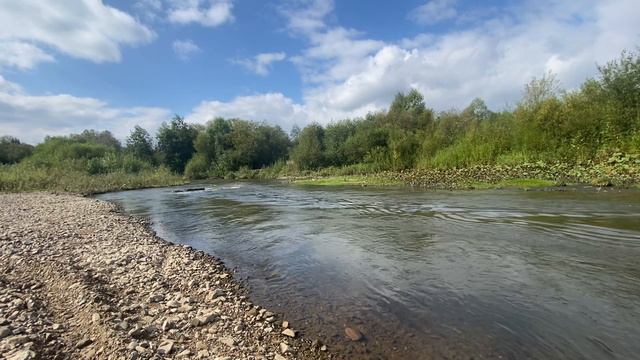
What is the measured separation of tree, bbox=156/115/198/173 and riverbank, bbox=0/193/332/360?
70606 mm

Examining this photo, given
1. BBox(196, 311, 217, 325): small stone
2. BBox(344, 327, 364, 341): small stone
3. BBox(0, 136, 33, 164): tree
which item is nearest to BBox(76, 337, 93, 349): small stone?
BBox(196, 311, 217, 325): small stone

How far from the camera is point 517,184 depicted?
69.9ft

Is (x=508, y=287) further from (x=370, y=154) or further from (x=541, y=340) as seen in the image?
(x=370, y=154)

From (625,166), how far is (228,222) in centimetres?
2127

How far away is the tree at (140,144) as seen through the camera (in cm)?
7525

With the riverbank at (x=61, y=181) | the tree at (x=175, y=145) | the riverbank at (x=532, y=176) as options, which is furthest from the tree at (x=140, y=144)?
the riverbank at (x=532, y=176)

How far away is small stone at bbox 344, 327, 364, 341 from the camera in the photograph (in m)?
5.09

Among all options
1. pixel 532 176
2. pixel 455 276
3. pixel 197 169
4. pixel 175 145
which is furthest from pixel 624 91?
pixel 175 145

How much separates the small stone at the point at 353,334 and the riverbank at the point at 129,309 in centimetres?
50

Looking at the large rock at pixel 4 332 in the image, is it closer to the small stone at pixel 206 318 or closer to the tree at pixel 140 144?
the small stone at pixel 206 318

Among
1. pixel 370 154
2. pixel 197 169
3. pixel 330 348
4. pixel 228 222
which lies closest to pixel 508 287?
pixel 330 348

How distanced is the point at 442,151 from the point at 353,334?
1241 inches

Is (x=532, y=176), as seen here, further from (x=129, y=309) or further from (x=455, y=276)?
(x=129, y=309)

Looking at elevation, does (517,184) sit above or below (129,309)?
above
